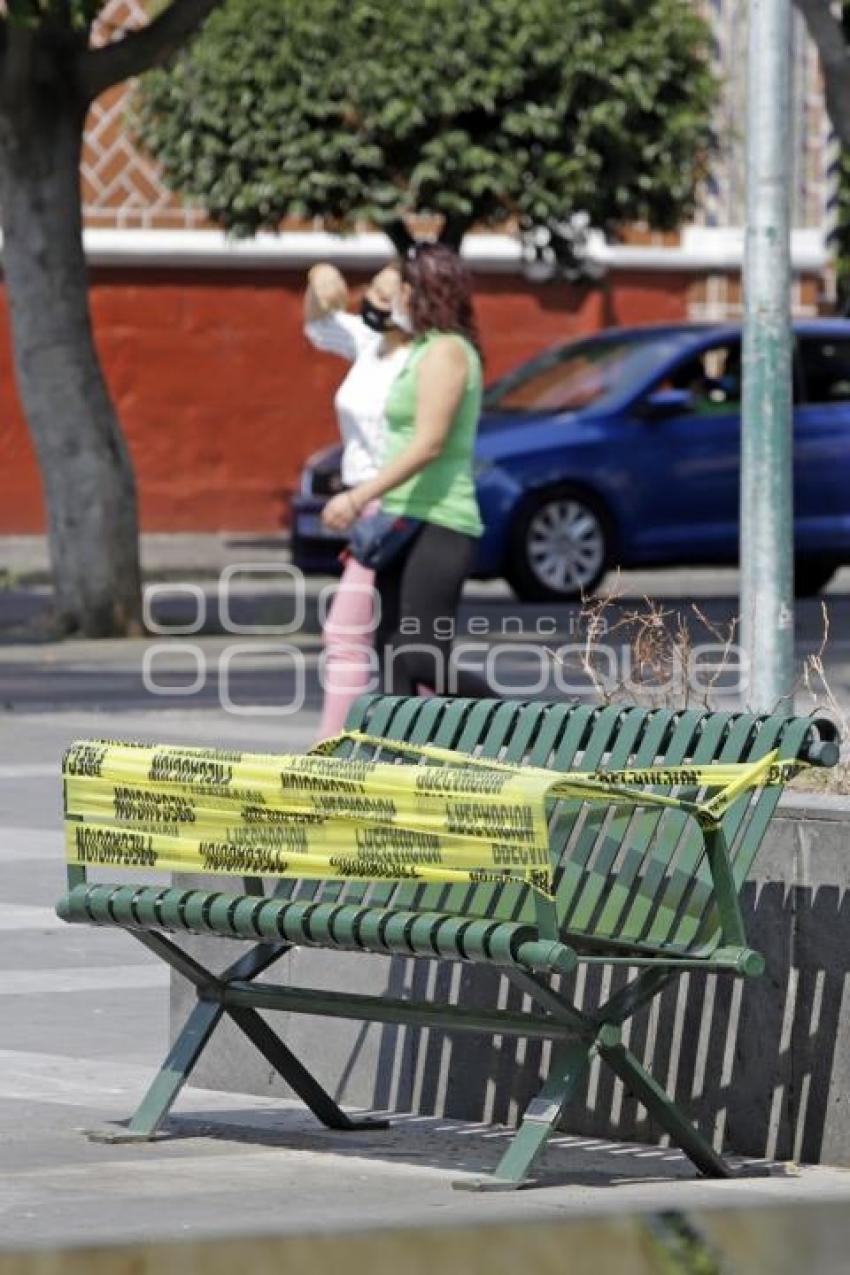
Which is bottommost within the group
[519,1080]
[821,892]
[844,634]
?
[844,634]

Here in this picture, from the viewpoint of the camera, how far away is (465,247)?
107 ft

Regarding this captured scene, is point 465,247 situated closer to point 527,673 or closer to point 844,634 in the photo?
point 844,634

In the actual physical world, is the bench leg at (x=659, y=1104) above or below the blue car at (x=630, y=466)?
above

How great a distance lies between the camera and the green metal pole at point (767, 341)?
31.9 ft

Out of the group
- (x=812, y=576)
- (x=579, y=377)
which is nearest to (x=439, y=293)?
(x=579, y=377)

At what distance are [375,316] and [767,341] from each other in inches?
86.5

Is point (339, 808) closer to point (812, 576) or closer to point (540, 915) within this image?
point (540, 915)

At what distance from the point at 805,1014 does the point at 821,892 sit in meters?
0.24

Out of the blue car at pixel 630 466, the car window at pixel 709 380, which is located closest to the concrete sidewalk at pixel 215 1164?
the blue car at pixel 630 466

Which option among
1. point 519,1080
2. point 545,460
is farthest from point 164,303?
point 519,1080

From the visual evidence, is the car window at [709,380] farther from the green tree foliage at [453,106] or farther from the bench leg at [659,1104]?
the bench leg at [659,1104]

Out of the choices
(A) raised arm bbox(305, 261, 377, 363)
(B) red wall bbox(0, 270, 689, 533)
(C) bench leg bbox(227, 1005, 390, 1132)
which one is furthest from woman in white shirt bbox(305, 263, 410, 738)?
(B) red wall bbox(0, 270, 689, 533)

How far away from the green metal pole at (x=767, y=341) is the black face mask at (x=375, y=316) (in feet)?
6.61

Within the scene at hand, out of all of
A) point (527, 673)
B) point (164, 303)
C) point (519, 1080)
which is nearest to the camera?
point (519, 1080)
